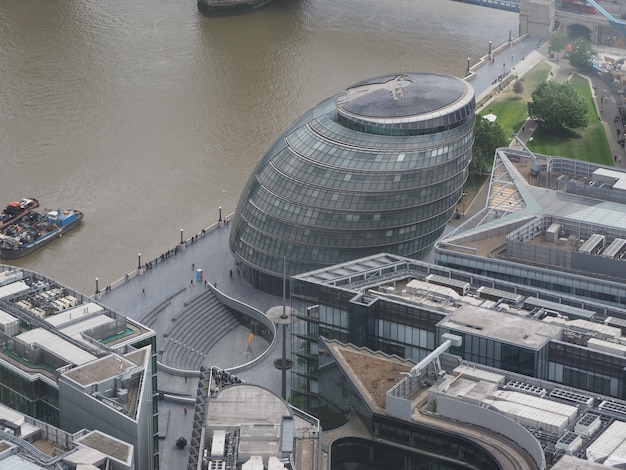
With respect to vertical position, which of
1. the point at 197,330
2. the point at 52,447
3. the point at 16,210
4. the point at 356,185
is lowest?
the point at 197,330

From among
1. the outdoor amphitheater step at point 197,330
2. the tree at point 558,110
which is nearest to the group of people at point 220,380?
the outdoor amphitheater step at point 197,330

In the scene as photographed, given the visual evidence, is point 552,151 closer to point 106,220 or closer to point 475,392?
point 106,220

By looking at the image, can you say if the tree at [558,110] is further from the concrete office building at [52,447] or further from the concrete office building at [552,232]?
the concrete office building at [52,447]

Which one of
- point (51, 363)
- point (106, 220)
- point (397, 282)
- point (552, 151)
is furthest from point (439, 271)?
point (552, 151)

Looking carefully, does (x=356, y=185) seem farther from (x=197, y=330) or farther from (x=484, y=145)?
(x=484, y=145)

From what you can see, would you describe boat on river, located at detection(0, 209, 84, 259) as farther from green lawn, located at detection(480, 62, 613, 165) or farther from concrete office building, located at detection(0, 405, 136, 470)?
concrete office building, located at detection(0, 405, 136, 470)

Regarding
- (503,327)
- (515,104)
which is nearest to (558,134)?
(515,104)

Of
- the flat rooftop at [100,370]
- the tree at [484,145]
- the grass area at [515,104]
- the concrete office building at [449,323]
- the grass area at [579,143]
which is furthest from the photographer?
the grass area at [515,104]

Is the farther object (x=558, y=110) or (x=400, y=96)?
(x=558, y=110)
